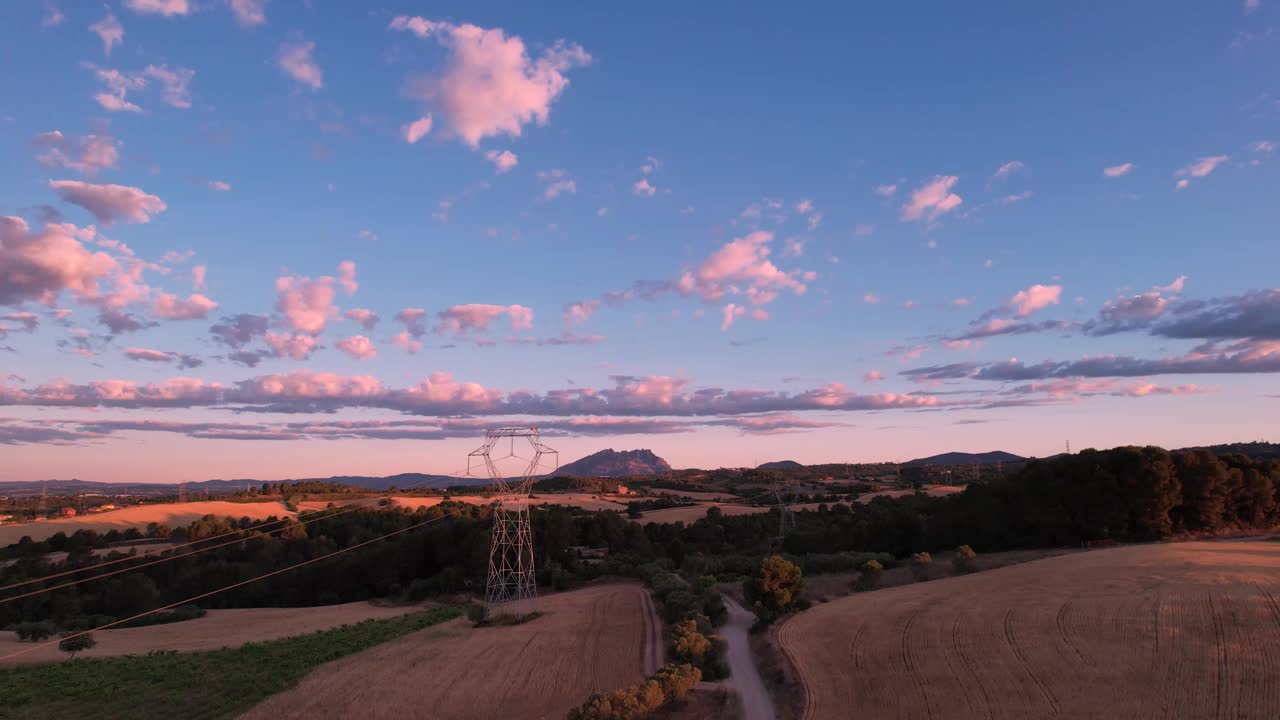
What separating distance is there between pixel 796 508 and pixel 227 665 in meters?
80.8

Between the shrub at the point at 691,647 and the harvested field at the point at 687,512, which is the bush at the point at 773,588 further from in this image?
the harvested field at the point at 687,512

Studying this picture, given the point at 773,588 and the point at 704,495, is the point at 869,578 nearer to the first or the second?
the point at 773,588

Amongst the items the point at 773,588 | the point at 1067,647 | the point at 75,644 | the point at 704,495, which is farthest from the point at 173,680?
the point at 704,495

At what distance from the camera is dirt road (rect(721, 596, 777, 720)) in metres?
23.5

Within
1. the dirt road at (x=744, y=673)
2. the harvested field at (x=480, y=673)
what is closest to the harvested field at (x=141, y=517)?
the harvested field at (x=480, y=673)

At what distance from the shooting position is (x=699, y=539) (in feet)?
265

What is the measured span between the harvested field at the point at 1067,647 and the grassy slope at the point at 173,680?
22546mm

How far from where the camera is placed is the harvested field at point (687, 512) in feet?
318

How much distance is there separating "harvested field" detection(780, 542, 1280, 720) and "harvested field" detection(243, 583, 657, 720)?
8.38 meters

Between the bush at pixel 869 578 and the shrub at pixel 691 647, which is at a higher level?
the shrub at pixel 691 647

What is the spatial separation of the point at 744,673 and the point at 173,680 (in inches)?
1038

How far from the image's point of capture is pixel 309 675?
1251 inches

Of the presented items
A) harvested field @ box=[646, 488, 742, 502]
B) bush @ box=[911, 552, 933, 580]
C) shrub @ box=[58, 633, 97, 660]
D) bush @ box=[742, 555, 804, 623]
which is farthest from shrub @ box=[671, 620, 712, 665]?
harvested field @ box=[646, 488, 742, 502]

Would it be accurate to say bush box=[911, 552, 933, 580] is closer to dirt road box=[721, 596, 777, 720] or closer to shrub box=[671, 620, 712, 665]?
dirt road box=[721, 596, 777, 720]
